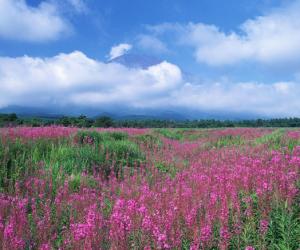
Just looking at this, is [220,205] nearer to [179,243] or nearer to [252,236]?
[252,236]

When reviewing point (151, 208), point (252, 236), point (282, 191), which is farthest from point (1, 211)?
point (282, 191)

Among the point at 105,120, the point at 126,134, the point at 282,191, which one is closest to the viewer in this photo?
the point at 282,191

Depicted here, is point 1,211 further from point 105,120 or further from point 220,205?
point 105,120

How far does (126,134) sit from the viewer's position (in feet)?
57.8

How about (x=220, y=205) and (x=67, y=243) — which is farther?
(x=220, y=205)

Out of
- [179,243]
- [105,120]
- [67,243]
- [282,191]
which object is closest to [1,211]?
[67,243]

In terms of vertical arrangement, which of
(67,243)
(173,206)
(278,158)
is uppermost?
(278,158)

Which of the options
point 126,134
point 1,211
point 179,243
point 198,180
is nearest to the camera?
point 179,243

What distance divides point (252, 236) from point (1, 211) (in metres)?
3.52

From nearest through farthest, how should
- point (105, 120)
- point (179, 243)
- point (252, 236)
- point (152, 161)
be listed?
point (179, 243) → point (252, 236) → point (152, 161) → point (105, 120)

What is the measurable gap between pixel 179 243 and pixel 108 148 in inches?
314

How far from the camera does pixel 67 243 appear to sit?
14.9 feet

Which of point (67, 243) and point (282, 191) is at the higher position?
point (282, 191)

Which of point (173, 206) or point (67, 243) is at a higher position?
point (173, 206)
